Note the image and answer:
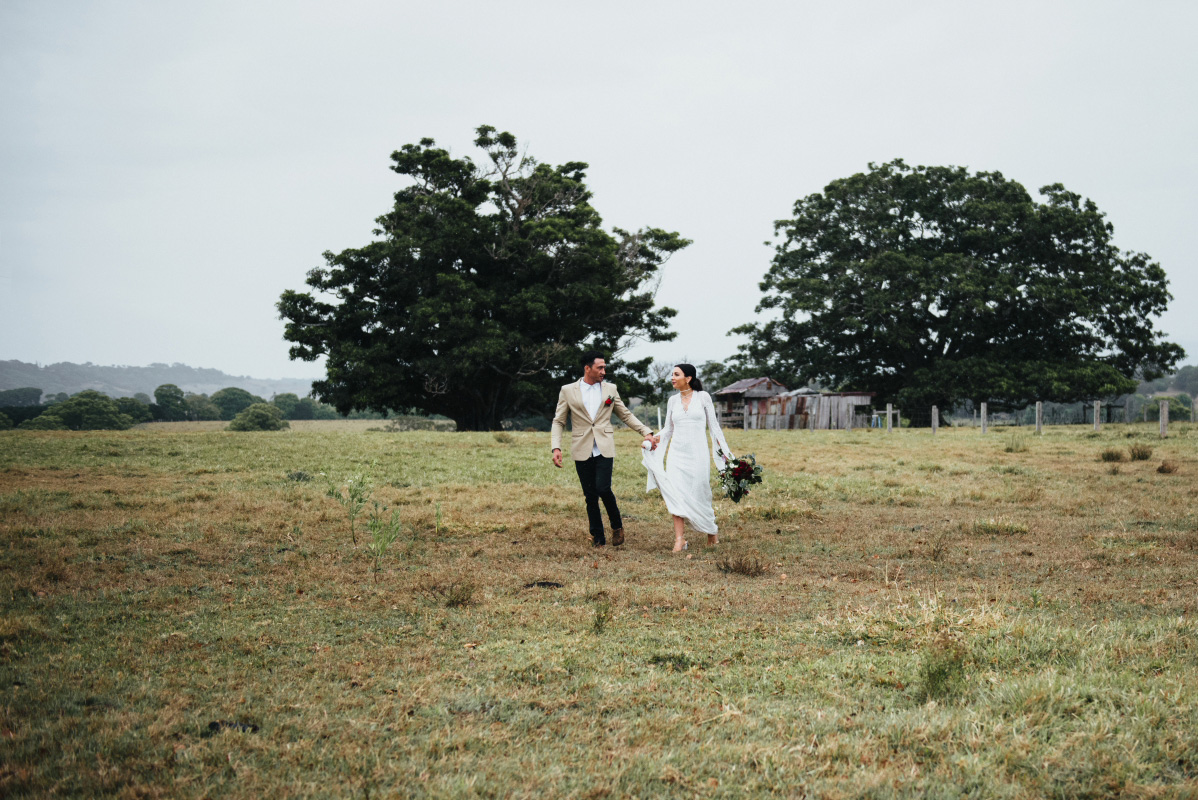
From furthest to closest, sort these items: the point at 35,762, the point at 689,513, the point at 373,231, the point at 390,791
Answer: the point at 373,231 → the point at 689,513 → the point at 35,762 → the point at 390,791

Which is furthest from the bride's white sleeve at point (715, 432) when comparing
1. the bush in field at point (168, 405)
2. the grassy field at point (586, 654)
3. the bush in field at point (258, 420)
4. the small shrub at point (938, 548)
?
the bush in field at point (168, 405)

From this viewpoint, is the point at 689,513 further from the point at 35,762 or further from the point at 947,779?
the point at 35,762

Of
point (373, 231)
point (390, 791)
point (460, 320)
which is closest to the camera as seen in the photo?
point (390, 791)

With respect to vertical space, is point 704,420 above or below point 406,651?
above

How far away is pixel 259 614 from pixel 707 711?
11.9 feet

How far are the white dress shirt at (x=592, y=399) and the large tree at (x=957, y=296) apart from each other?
3786cm

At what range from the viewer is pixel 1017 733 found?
3686mm

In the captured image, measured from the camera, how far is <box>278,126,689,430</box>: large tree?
35000mm

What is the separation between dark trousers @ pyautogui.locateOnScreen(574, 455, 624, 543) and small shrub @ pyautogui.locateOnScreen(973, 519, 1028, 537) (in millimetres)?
4592

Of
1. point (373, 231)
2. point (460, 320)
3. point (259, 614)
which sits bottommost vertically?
point (259, 614)

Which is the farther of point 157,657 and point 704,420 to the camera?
point 704,420

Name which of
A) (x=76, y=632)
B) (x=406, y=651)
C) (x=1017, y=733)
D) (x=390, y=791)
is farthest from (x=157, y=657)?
(x=1017, y=733)

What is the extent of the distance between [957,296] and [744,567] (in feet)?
139

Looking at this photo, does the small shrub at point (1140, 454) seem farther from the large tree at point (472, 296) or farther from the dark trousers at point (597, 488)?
the large tree at point (472, 296)
